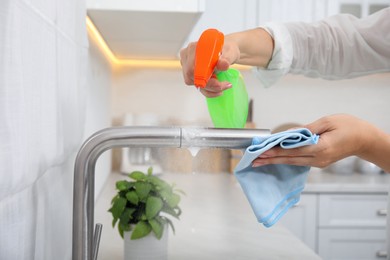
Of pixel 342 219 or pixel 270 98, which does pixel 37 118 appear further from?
pixel 270 98

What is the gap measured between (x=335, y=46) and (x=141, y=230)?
0.58 meters

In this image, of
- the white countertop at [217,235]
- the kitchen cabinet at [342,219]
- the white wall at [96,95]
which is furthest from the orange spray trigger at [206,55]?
the kitchen cabinet at [342,219]

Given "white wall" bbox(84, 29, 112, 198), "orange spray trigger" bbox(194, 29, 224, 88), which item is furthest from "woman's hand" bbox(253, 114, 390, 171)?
"white wall" bbox(84, 29, 112, 198)

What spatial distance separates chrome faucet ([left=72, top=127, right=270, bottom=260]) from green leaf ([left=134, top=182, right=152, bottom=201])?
1.02 ft

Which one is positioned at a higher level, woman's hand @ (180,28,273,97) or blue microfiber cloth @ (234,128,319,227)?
woman's hand @ (180,28,273,97)

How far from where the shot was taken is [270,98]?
2373mm

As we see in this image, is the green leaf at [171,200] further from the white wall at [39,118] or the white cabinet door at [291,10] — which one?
the white cabinet door at [291,10]

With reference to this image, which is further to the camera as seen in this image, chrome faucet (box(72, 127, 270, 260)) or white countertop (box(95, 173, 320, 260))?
white countertop (box(95, 173, 320, 260))

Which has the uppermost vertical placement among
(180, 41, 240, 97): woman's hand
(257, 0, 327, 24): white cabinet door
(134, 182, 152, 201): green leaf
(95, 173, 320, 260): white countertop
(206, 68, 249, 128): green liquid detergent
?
(257, 0, 327, 24): white cabinet door

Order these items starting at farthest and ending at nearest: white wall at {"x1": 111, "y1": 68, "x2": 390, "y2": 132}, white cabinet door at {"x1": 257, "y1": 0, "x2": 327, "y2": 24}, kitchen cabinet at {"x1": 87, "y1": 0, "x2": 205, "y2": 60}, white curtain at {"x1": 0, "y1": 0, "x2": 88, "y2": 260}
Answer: white wall at {"x1": 111, "y1": 68, "x2": 390, "y2": 132} < white cabinet door at {"x1": 257, "y1": 0, "x2": 327, "y2": 24} < kitchen cabinet at {"x1": 87, "y1": 0, "x2": 205, "y2": 60} < white curtain at {"x1": 0, "y1": 0, "x2": 88, "y2": 260}

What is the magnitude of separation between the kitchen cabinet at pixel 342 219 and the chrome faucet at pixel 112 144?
142 centimetres

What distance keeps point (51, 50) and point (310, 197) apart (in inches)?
57.1

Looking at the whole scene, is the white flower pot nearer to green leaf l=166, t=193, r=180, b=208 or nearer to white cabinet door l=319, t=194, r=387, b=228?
green leaf l=166, t=193, r=180, b=208

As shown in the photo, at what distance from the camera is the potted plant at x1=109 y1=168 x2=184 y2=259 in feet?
2.79
